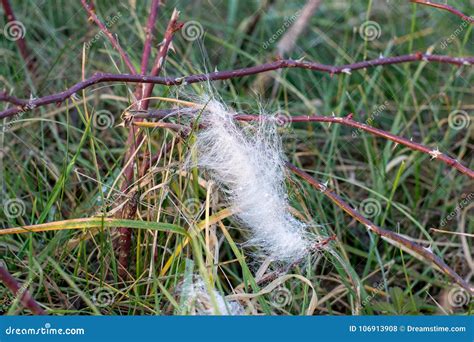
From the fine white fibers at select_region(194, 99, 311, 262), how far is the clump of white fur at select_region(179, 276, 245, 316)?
208mm

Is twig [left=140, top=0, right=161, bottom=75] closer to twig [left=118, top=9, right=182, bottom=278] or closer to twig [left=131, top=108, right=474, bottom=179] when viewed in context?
twig [left=118, top=9, right=182, bottom=278]

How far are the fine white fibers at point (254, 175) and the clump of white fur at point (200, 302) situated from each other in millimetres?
208

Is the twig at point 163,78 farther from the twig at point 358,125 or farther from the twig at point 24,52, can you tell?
the twig at point 24,52

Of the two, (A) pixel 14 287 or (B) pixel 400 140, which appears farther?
(B) pixel 400 140

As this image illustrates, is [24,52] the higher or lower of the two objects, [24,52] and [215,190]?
the higher

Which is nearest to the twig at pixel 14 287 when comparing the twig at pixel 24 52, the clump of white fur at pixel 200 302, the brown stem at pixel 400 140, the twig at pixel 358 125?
the clump of white fur at pixel 200 302

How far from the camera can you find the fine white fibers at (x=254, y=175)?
1.91 meters

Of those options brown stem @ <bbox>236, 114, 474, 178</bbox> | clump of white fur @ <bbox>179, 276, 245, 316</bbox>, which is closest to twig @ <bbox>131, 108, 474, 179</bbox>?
brown stem @ <bbox>236, 114, 474, 178</bbox>

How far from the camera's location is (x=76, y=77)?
279 cm

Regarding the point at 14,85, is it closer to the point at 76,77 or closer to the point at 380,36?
the point at 76,77

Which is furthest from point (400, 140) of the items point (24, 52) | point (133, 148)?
point (24, 52)

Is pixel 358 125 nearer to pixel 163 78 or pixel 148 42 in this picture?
pixel 163 78

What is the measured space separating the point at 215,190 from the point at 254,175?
8.4 inches

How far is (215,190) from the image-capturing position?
207cm
